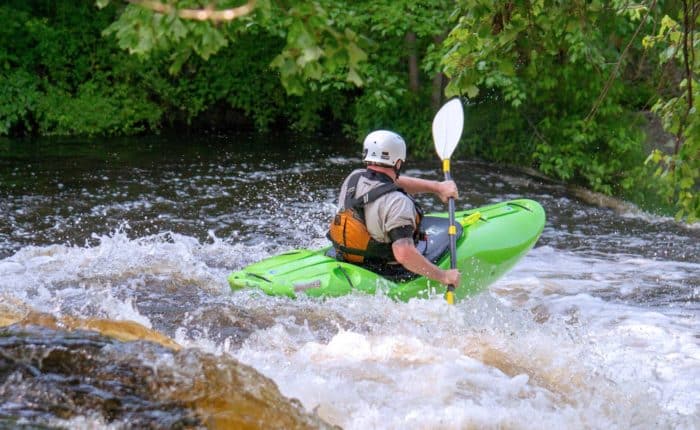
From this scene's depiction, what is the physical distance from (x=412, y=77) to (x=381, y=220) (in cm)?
752

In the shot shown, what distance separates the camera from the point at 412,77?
12062mm

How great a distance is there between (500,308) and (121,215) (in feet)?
13.5

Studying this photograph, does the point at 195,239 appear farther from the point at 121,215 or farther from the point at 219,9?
the point at 219,9

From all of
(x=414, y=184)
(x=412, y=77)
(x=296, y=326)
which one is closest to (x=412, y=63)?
(x=412, y=77)

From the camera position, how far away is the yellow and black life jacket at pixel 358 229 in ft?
15.9

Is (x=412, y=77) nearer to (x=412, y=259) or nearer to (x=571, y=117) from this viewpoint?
(x=571, y=117)

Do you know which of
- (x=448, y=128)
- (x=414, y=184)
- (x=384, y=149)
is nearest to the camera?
(x=384, y=149)

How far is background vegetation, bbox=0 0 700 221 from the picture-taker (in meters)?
2.28

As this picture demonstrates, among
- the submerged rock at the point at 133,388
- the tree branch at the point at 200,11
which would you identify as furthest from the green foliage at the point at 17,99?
the tree branch at the point at 200,11

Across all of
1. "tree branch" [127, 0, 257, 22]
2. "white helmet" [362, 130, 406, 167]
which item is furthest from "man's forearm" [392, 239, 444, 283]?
"tree branch" [127, 0, 257, 22]

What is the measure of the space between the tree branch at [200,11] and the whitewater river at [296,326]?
1442mm

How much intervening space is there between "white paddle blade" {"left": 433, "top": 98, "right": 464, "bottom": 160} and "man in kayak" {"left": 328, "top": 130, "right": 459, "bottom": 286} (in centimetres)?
128

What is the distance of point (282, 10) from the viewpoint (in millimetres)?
2219

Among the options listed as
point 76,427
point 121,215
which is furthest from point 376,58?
point 76,427
